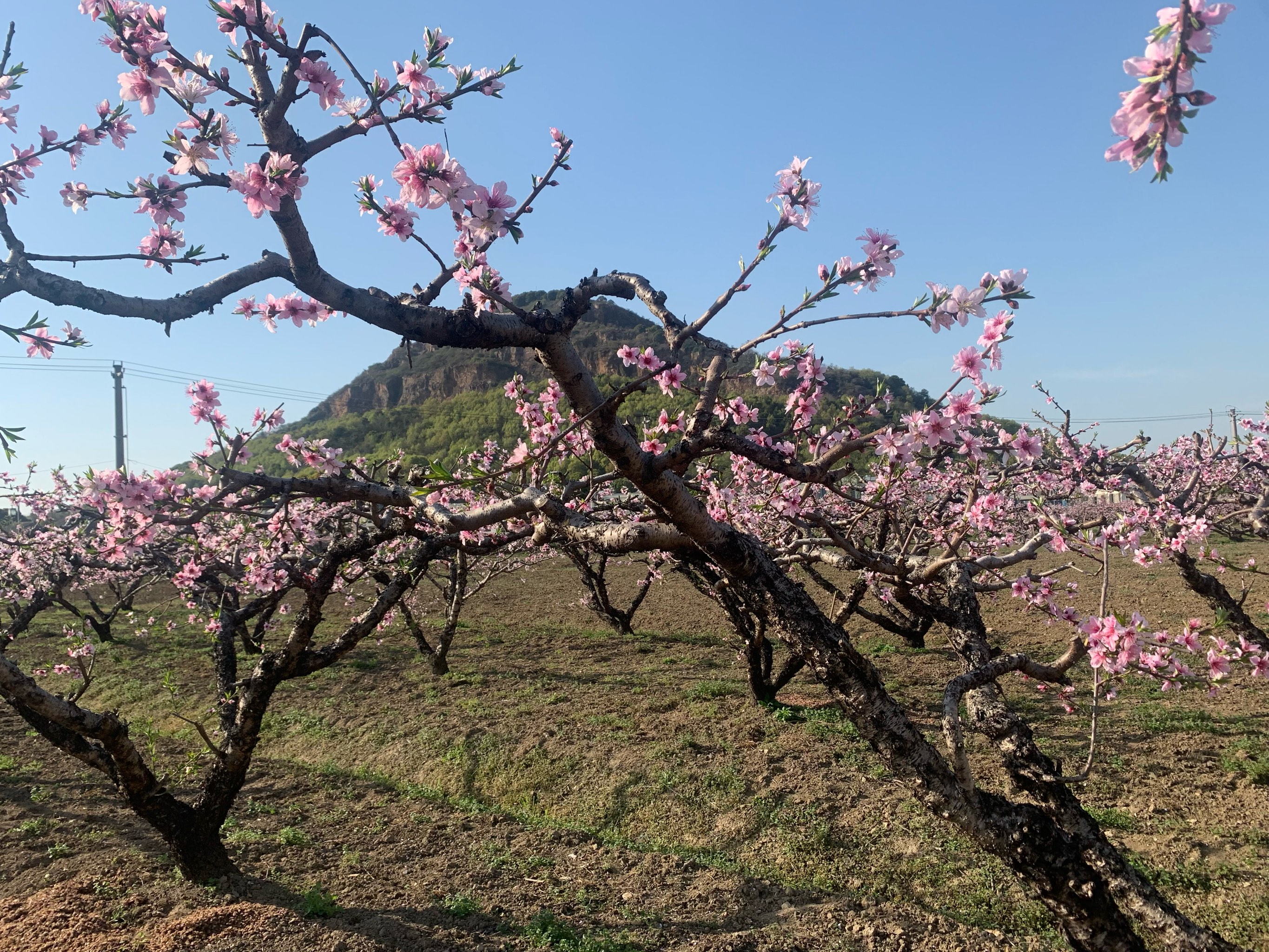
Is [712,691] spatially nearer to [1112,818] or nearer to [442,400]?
[1112,818]

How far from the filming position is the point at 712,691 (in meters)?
8.84

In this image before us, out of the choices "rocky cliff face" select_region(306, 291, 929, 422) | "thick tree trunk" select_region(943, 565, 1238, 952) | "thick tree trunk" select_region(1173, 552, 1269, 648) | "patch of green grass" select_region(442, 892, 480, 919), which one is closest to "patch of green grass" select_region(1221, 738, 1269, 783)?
"thick tree trunk" select_region(1173, 552, 1269, 648)

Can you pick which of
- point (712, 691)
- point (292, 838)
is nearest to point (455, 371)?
point (712, 691)

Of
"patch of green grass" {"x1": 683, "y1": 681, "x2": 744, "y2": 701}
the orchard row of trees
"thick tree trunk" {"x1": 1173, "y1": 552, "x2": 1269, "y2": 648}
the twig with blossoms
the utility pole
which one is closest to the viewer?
the twig with blossoms

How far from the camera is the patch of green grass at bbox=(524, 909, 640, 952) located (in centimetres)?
386

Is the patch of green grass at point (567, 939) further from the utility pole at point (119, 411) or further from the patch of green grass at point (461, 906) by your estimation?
the utility pole at point (119, 411)

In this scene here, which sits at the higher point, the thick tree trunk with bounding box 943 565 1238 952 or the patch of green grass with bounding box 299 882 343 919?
the thick tree trunk with bounding box 943 565 1238 952

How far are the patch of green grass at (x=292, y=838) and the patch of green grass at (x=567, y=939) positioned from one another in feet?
8.05

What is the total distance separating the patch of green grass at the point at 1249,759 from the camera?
18.7 ft

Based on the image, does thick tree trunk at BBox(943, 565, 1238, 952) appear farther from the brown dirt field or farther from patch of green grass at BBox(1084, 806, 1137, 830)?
patch of green grass at BBox(1084, 806, 1137, 830)

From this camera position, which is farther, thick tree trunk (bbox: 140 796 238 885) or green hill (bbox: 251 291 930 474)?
green hill (bbox: 251 291 930 474)

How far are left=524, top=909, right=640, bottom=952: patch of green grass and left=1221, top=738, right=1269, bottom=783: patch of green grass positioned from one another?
5762 millimetres

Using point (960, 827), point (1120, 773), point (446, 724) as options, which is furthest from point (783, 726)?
point (960, 827)

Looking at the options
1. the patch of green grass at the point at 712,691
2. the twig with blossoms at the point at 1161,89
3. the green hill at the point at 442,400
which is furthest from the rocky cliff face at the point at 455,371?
the twig with blossoms at the point at 1161,89
